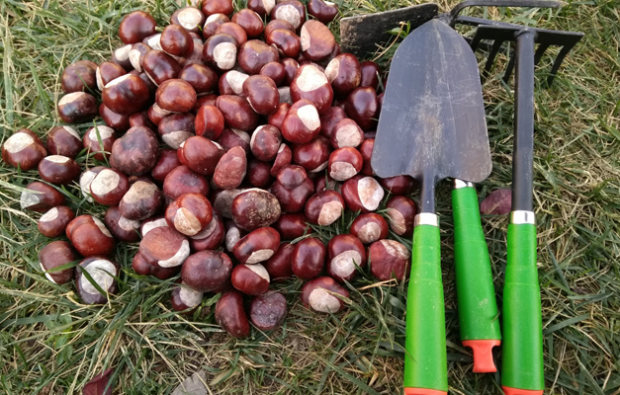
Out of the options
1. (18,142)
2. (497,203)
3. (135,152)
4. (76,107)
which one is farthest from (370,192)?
(18,142)

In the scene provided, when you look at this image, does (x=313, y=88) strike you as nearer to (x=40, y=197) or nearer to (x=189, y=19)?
(x=189, y=19)

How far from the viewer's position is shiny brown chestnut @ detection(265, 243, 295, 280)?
217cm

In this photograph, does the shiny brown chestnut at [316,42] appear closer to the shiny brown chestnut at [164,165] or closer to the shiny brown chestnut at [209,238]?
the shiny brown chestnut at [164,165]

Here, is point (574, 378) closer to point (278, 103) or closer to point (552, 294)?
point (552, 294)

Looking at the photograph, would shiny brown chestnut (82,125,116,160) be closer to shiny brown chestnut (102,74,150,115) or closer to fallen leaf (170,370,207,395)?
shiny brown chestnut (102,74,150,115)

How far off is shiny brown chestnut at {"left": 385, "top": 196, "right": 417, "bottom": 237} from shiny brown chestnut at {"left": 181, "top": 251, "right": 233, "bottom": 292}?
2.81ft

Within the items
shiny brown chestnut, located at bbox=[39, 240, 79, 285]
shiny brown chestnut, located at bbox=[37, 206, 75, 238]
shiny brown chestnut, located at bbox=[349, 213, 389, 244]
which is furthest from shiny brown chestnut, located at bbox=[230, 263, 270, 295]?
shiny brown chestnut, located at bbox=[37, 206, 75, 238]

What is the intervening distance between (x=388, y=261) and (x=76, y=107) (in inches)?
77.7

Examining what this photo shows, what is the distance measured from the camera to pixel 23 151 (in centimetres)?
246

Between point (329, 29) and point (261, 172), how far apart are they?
1125mm

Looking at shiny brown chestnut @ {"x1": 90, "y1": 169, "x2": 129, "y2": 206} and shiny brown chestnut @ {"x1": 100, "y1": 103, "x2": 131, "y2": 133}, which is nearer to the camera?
shiny brown chestnut @ {"x1": 90, "y1": 169, "x2": 129, "y2": 206}

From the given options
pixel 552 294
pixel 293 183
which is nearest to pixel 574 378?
pixel 552 294

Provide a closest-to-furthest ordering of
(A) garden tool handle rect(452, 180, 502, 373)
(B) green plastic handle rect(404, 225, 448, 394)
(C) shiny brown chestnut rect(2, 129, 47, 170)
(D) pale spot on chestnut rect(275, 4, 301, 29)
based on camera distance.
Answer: (B) green plastic handle rect(404, 225, 448, 394) → (A) garden tool handle rect(452, 180, 502, 373) → (C) shiny brown chestnut rect(2, 129, 47, 170) → (D) pale spot on chestnut rect(275, 4, 301, 29)

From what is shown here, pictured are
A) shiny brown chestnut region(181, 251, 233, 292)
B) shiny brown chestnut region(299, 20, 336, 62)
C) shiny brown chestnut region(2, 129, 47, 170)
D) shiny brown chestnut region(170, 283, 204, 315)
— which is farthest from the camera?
shiny brown chestnut region(299, 20, 336, 62)
